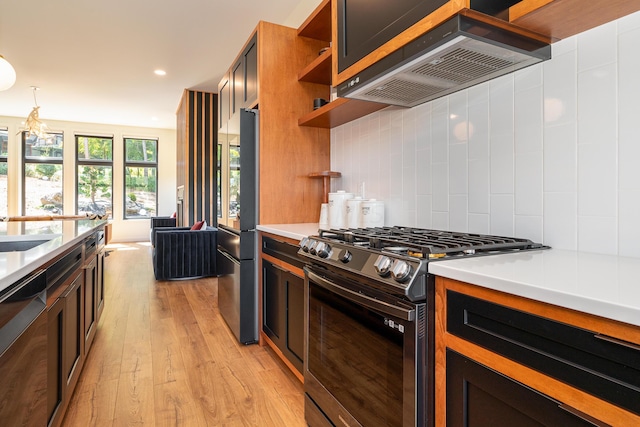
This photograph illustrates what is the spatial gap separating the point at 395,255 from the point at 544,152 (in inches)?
29.5

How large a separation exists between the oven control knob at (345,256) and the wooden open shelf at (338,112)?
39.6 inches

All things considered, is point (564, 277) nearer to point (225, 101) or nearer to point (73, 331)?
point (73, 331)

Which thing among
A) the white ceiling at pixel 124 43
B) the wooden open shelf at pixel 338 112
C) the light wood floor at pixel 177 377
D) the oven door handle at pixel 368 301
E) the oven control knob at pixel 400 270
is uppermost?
the white ceiling at pixel 124 43

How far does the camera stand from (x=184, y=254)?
4.81m

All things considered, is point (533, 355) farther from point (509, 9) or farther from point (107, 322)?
point (107, 322)

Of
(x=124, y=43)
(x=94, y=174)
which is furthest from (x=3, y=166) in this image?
(x=124, y=43)

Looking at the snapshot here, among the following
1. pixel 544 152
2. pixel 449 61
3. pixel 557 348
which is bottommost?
pixel 557 348

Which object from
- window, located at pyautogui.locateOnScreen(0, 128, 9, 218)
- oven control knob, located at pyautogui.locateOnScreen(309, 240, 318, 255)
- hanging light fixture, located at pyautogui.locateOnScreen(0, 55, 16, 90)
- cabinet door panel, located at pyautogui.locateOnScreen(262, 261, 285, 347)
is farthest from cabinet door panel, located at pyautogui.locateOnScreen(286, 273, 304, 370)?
window, located at pyautogui.locateOnScreen(0, 128, 9, 218)

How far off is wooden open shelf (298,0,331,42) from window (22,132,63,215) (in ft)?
27.2

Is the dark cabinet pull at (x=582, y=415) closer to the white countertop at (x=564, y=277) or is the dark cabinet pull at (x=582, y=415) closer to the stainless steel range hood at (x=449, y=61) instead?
the white countertop at (x=564, y=277)

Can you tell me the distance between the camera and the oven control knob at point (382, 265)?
1.11 metres

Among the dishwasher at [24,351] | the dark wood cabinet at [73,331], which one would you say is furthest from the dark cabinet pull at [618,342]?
the dark wood cabinet at [73,331]

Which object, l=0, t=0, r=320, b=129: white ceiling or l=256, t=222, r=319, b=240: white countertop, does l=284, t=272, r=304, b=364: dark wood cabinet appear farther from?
l=0, t=0, r=320, b=129: white ceiling

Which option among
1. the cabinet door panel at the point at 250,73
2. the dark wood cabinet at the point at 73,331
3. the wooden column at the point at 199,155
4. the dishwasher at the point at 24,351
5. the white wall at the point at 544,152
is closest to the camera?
the dishwasher at the point at 24,351
